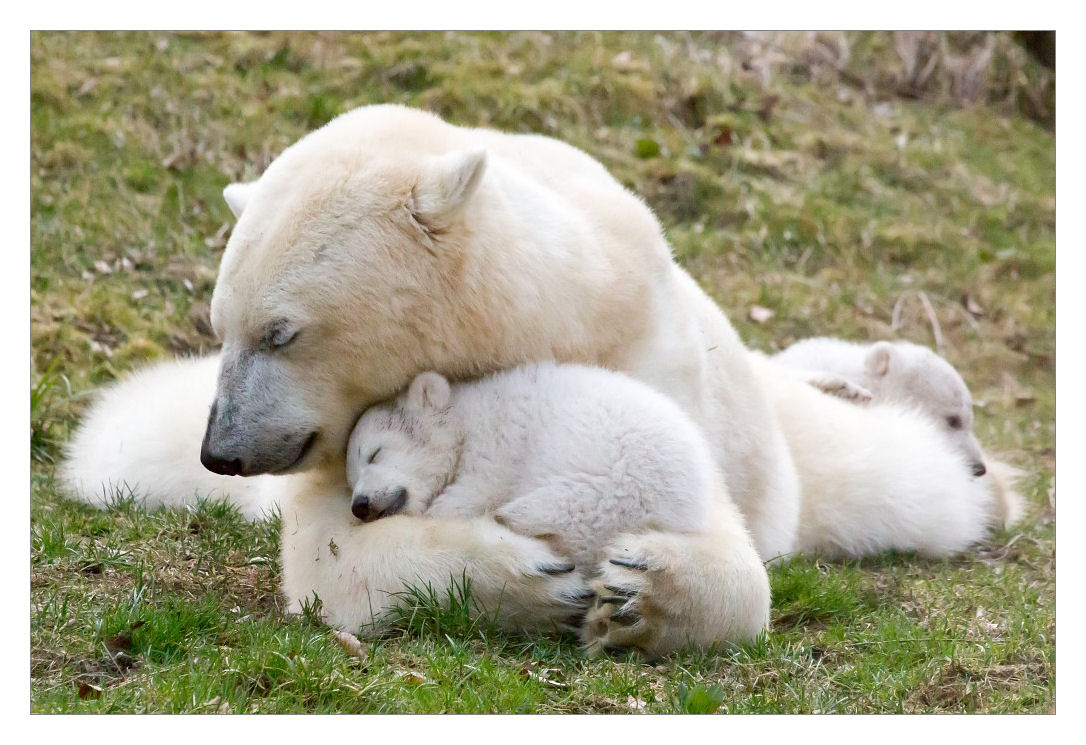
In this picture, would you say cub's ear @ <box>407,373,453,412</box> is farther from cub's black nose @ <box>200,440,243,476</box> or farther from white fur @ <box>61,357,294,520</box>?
Result: white fur @ <box>61,357,294,520</box>

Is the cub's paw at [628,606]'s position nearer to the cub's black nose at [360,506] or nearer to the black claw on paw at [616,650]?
the black claw on paw at [616,650]

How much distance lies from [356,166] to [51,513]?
234cm

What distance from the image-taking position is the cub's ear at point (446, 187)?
411cm

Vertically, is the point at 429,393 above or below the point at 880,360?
above

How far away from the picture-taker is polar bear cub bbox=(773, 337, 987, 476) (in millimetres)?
7375

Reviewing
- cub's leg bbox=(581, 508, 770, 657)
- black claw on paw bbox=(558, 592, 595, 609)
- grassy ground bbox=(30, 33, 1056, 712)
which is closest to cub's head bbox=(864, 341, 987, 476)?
grassy ground bbox=(30, 33, 1056, 712)

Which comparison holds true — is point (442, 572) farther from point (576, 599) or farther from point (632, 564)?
point (632, 564)

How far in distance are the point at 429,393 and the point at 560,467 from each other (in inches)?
20.3

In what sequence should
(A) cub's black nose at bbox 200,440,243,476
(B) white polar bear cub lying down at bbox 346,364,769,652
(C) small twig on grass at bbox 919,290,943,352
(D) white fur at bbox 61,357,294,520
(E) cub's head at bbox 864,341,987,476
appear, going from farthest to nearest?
1. (C) small twig on grass at bbox 919,290,943,352
2. (E) cub's head at bbox 864,341,987,476
3. (D) white fur at bbox 61,357,294,520
4. (A) cub's black nose at bbox 200,440,243,476
5. (B) white polar bear cub lying down at bbox 346,364,769,652

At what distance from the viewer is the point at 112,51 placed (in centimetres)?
948

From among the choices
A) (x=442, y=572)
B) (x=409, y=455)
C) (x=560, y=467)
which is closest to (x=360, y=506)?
(x=409, y=455)

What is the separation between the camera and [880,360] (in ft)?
25.1

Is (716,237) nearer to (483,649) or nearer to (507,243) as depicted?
(507,243)
